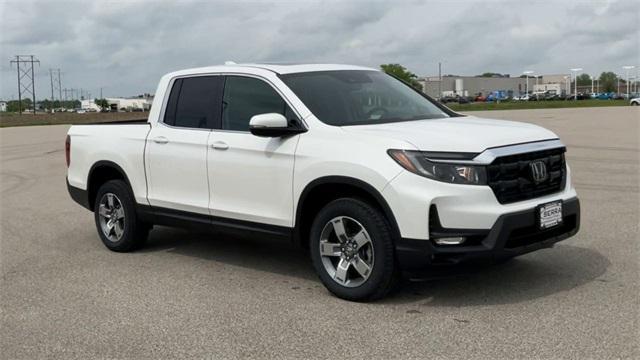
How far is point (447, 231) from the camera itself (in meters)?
4.95

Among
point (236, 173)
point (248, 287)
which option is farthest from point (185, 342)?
point (236, 173)

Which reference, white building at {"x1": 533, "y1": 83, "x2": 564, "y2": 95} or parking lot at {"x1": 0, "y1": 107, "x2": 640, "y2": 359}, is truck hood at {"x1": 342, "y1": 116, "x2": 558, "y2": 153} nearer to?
parking lot at {"x1": 0, "y1": 107, "x2": 640, "y2": 359}

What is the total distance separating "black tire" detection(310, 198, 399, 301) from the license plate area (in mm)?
1091

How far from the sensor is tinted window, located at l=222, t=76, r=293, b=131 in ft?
20.1

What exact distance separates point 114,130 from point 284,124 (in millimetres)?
2615

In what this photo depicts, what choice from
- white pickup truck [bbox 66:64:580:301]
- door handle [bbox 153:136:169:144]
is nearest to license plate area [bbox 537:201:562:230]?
white pickup truck [bbox 66:64:580:301]

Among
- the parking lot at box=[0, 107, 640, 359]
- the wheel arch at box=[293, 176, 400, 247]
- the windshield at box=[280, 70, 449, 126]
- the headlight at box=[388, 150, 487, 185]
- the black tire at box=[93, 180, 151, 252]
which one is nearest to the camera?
the parking lot at box=[0, 107, 640, 359]

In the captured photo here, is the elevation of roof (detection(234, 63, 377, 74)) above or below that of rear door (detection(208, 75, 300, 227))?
above

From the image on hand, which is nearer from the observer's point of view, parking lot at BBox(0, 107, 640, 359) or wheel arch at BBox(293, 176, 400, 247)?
parking lot at BBox(0, 107, 640, 359)

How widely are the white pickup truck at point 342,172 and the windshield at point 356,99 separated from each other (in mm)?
17

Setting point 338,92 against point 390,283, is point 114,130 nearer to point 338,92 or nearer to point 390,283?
point 338,92

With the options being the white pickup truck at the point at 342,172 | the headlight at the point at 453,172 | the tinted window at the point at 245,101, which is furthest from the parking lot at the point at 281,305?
the tinted window at the point at 245,101

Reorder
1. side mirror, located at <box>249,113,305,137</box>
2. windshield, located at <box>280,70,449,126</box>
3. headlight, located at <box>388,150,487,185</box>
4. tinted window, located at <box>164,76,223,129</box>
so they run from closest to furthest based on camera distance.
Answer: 1. headlight, located at <box>388,150,487,185</box>
2. side mirror, located at <box>249,113,305,137</box>
3. windshield, located at <box>280,70,449,126</box>
4. tinted window, located at <box>164,76,223,129</box>

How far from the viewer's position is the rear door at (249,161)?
580 centimetres
